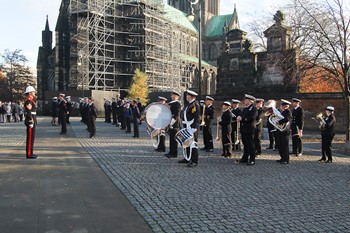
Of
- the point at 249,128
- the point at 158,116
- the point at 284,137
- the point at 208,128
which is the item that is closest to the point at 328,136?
the point at 284,137

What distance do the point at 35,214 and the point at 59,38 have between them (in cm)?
5270

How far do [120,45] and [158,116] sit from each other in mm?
45276

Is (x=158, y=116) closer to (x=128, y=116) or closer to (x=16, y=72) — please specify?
(x=128, y=116)

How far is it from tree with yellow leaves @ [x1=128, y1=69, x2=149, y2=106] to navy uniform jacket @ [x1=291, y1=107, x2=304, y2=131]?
39.8 meters

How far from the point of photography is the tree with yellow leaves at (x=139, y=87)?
169 feet

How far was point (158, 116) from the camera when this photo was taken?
38.7 feet

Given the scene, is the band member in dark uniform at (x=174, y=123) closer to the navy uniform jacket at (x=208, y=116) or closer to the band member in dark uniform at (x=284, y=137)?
the navy uniform jacket at (x=208, y=116)

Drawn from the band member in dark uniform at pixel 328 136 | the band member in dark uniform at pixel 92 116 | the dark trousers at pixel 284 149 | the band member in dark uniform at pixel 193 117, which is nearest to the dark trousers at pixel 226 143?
the dark trousers at pixel 284 149

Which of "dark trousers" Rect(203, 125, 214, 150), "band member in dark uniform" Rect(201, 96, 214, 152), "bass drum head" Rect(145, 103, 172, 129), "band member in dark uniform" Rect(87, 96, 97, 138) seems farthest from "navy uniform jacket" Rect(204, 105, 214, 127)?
"band member in dark uniform" Rect(87, 96, 97, 138)

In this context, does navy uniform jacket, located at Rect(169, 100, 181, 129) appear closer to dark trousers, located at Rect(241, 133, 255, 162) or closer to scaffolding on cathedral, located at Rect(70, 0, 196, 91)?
dark trousers, located at Rect(241, 133, 255, 162)

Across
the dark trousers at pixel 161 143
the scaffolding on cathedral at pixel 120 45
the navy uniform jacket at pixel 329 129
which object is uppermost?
the scaffolding on cathedral at pixel 120 45

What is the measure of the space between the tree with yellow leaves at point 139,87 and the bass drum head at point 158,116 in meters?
39.3

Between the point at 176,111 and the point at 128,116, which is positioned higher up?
the point at 176,111

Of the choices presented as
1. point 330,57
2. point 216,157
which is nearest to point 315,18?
point 330,57
